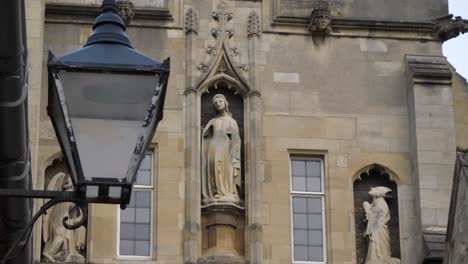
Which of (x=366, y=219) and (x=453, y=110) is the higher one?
(x=453, y=110)

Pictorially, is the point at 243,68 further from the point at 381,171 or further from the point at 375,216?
the point at 375,216

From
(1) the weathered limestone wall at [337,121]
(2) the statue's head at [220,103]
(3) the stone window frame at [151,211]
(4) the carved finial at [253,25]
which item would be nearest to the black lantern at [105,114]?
(3) the stone window frame at [151,211]

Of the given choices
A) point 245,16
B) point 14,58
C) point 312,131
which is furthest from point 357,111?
point 14,58

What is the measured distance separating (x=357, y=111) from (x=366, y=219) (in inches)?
62.4

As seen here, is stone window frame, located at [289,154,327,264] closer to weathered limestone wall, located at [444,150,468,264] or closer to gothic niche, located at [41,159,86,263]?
weathered limestone wall, located at [444,150,468,264]

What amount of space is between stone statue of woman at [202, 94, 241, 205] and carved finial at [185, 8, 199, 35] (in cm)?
103

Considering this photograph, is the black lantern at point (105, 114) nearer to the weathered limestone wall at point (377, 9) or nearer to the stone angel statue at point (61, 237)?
the stone angel statue at point (61, 237)

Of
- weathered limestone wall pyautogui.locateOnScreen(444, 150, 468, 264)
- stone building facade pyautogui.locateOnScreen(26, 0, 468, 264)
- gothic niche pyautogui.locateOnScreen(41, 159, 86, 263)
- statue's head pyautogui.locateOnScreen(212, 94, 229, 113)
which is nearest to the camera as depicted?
weathered limestone wall pyautogui.locateOnScreen(444, 150, 468, 264)

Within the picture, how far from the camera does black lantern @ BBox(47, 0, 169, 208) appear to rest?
249 inches

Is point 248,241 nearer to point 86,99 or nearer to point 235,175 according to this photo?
point 235,175

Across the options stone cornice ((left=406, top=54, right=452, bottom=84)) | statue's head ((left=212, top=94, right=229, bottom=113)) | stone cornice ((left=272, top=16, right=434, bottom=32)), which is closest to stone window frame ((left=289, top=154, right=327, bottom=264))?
statue's head ((left=212, top=94, right=229, bottom=113))

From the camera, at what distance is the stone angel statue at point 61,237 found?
18891mm

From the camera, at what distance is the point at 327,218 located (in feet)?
65.1

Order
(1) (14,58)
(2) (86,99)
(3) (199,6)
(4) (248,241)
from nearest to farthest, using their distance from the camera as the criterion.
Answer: (2) (86,99) < (1) (14,58) < (4) (248,241) < (3) (199,6)
